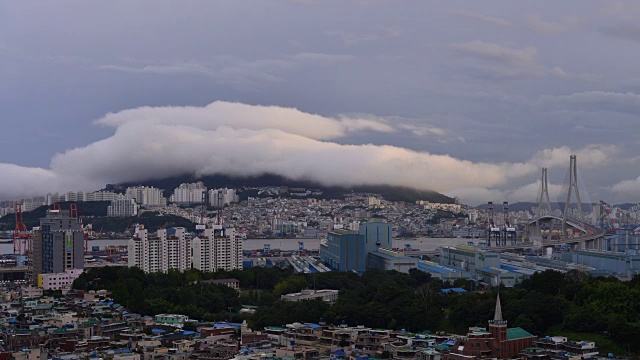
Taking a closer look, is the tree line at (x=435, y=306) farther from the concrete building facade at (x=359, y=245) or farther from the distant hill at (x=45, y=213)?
the distant hill at (x=45, y=213)

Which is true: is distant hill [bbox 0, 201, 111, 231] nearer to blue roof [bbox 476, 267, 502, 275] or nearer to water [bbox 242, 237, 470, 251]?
water [bbox 242, 237, 470, 251]

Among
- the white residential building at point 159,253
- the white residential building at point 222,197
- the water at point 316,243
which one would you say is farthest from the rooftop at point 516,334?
the white residential building at point 222,197

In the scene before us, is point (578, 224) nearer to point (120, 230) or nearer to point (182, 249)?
point (182, 249)

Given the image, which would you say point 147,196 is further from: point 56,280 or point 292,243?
point 56,280

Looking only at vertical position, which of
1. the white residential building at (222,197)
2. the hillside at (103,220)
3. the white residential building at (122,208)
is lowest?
the hillside at (103,220)

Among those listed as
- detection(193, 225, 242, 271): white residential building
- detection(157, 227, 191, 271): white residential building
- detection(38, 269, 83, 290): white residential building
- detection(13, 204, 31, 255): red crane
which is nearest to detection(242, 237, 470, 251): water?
detection(13, 204, 31, 255): red crane

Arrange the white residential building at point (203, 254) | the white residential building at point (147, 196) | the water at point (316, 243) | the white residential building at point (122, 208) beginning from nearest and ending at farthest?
the white residential building at point (203, 254), the water at point (316, 243), the white residential building at point (122, 208), the white residential building at point (147, 196)

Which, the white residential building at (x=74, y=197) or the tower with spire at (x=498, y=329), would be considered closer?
the tower with spire at (x=498, y=329)

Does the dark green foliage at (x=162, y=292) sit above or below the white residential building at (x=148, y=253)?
below
